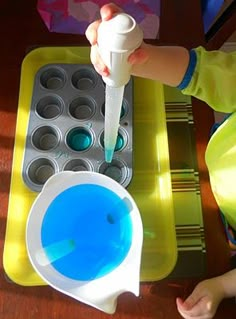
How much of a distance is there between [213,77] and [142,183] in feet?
0.67

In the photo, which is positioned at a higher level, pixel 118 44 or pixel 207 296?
pixel 118 44

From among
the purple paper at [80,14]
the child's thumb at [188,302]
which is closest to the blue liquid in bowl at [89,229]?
the child's thumb at [188,302]

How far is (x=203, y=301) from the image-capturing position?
60cm

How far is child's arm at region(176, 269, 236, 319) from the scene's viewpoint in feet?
1.98

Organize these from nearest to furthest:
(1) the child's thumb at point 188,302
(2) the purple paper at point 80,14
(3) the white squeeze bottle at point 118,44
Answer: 1. (3) the white squeeze bottle at point 118,44
2. (1) the child's thumb at point 188,302
3. (2) the purple paper at point 80,14

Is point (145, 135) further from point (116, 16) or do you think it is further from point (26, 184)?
point (116, 16)

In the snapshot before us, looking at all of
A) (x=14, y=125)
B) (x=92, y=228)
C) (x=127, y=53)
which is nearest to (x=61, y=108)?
(x=14, y=125)

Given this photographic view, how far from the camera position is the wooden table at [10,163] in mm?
611

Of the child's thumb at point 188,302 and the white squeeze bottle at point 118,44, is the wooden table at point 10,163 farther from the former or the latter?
the white squeeze bottle at point 118,44

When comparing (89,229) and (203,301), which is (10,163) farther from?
(203,301)

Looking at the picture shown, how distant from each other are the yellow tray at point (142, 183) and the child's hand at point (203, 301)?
4cm

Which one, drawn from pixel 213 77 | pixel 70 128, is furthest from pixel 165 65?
pixel 70 128

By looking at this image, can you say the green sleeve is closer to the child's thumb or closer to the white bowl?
the white bowl

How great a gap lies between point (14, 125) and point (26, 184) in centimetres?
11
